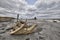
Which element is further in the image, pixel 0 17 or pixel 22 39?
pixel 0 17

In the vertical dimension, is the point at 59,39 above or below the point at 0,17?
below

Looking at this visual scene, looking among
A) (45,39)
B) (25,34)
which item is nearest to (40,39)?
(45,39)

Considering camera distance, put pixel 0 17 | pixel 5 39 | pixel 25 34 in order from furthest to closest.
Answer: pixel 0 17, pixel 25 34, pixel 5 39

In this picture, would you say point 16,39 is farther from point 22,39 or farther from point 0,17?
point 0,17

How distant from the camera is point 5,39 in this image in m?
9.77

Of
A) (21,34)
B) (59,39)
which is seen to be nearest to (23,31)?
(21,34)

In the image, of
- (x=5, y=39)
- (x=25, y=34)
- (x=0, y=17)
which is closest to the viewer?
(x=5, y=39)

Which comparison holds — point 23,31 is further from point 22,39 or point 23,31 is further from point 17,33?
point 22,39

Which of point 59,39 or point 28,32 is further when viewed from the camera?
point 28,32

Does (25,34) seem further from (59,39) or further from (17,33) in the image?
(59,39)

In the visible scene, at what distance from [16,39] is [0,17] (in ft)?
68.3

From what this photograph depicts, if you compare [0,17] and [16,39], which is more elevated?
[0,17]

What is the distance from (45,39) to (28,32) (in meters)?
2.70

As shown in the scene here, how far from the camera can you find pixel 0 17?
97.6 feet
